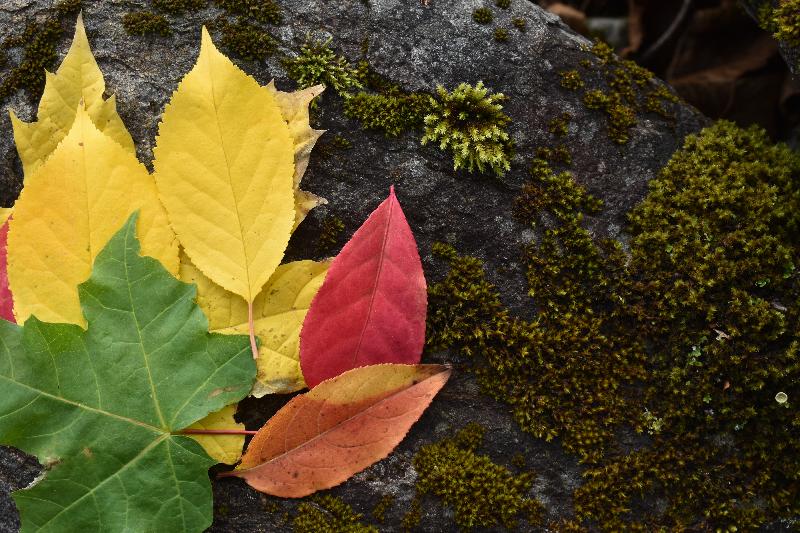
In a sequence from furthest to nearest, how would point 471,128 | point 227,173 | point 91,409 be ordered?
1. point 471,128
2. point 227,173
3. point 91,409

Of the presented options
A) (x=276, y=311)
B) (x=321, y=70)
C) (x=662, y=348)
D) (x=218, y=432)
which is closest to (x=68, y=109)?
(x=321, y=70)

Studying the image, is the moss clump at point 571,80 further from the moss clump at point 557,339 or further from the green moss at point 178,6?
the green moss at point 178,6

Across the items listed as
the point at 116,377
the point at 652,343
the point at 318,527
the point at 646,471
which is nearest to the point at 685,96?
the point at 652,343

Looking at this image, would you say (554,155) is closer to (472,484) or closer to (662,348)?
(662,348)

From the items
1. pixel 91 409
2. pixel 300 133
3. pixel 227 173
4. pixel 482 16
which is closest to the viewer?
pixel 91 409

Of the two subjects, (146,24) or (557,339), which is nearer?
(557,339)

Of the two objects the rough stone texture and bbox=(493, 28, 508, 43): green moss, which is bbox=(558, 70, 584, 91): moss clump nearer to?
the rough stone texture

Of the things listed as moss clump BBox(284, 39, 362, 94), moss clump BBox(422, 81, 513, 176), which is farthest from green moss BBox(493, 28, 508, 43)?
moss clump BBox(284, 39, 362, 94)

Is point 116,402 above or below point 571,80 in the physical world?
below
